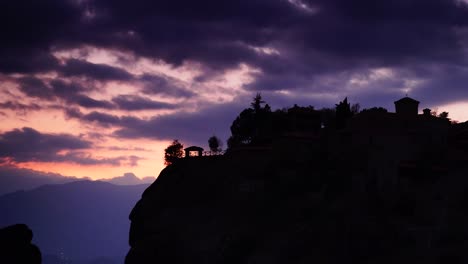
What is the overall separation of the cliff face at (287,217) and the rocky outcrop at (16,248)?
14.1m

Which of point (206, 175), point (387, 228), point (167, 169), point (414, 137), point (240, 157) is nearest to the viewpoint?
point (387, 228)

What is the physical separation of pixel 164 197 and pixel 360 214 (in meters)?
34.2

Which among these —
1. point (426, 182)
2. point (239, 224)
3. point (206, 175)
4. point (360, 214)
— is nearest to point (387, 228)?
point (360, 214)

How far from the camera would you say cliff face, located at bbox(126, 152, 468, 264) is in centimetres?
5009

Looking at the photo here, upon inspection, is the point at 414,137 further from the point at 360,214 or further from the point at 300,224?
the point at 300,224

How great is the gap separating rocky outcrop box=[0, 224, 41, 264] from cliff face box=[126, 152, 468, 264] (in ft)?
46.1

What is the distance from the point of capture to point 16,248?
231ft

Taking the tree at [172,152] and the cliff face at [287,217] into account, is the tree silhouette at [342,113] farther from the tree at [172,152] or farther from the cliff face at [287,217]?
the tree at [172,152]

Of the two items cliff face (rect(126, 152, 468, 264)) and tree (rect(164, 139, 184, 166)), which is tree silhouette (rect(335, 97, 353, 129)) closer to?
cliff face (rect(126, 152, 468, 264))

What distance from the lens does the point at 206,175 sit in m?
73.4

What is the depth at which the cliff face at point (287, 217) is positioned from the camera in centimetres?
5009

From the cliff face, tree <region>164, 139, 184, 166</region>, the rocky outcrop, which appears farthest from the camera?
tree <region>164, 139, 184, 166</region>

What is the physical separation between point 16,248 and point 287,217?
39.4 meters

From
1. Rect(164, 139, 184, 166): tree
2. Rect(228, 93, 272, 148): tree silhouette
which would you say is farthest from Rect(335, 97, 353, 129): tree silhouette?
Rect(164, 139, 184, 166): tree
